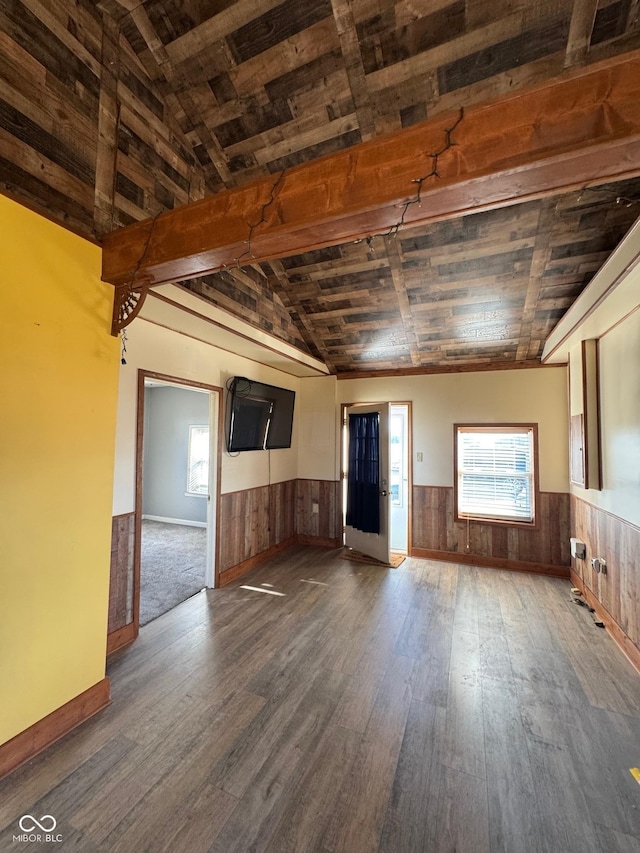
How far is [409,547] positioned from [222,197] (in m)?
4.41

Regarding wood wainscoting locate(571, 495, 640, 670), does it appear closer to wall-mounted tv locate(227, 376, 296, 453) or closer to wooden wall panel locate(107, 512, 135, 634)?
wall-mounted tv locate(227, 376, 296, 453)

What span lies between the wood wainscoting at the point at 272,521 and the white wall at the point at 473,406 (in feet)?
4.52

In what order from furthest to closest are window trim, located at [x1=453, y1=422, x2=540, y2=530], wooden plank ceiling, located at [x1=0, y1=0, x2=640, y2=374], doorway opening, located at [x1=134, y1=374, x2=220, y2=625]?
doorway opening, located at [x1=134, y1=374, x2=220, y2=625]
window trim, located at [x1=453, y1=422, x2=540, y2=530]
wooden plank ceiling, located at [x1=0, y1=0, x2=640, y2=374]

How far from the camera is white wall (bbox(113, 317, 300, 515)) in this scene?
2664 mm

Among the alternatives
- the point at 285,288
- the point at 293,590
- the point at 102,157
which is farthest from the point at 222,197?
the point at 293,590

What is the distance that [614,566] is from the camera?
2.81 meters

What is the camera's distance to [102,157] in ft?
6.42

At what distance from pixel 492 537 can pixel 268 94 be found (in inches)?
188

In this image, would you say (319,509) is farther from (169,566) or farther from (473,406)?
(473,406)

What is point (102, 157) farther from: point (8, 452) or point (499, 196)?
point (499, 196)

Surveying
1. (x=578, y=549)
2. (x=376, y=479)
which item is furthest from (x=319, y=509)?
(x=578, y=549)

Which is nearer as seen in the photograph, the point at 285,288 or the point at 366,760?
the point at 366,760

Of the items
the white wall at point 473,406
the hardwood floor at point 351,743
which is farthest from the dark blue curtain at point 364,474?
the hardwood floor at point 351,743

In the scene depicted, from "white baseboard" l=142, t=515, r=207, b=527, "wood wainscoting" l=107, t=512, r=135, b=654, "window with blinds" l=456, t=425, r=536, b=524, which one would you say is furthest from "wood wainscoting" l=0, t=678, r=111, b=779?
"white baseboard" l=142, t=515, r=207, b=527
